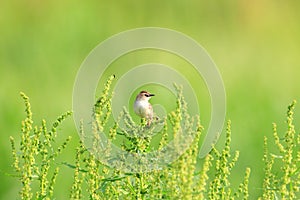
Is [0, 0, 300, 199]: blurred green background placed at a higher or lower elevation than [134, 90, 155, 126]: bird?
higher

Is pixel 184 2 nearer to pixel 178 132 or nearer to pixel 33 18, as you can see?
pixel 33 18

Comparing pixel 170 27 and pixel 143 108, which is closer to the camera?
pixel 143 108

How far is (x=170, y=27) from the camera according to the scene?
8375 mm

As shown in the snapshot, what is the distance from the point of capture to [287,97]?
718 centimetres

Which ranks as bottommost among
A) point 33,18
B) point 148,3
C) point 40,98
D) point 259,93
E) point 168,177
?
point 168,177

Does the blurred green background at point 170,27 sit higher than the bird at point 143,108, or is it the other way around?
the blurred green background at point 170,27

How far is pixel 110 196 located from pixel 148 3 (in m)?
6.28

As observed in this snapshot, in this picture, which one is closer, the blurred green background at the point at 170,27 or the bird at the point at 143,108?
the bird at the point at 143,108

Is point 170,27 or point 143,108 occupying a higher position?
point 170,27

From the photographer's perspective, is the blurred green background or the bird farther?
the blurred green background

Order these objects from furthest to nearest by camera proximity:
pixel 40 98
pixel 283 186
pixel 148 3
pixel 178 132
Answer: pixel 148 3 → pixel 40 98 → pixel 283 186 → pixel 178 132

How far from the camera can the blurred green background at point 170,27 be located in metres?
5.94

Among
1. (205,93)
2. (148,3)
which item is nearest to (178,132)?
(205,93)

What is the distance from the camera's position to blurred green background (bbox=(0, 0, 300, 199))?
19.5ft
